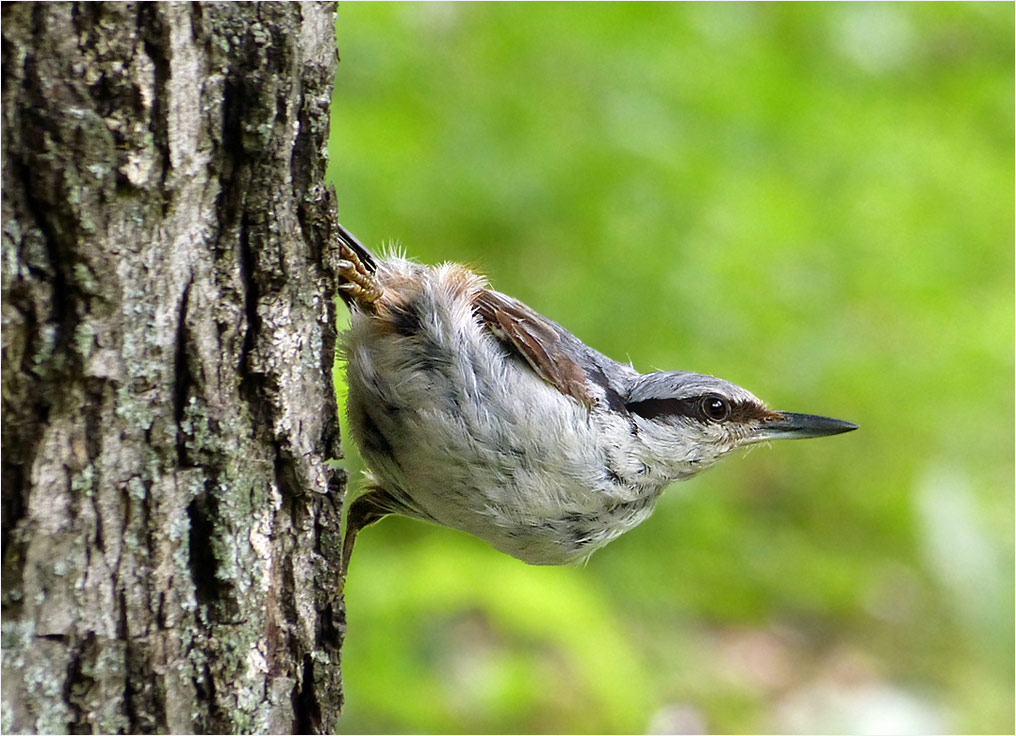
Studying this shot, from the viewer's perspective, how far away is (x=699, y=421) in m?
3.49

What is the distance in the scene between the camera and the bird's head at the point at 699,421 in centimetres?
335

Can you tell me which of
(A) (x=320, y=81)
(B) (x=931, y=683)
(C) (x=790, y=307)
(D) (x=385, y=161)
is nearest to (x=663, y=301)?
(C) (x=790, y=307)

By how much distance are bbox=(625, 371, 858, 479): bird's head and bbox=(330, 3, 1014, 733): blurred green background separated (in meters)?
0.76

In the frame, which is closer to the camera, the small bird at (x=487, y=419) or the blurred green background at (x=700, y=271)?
the small bird at (x=487, y=419)

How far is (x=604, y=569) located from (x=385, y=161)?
7.91 feet

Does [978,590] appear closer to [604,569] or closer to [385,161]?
[604,569]

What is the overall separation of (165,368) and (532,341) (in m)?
1.39

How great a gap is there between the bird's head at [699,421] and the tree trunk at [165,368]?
1.40 metres

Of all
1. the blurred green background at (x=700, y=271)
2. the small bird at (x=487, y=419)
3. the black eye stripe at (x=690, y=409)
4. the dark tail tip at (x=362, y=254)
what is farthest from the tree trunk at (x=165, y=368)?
the black eye stripe at (x=690, y=409)

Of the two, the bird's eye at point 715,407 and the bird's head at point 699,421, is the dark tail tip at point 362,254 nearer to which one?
the bird's head at point 699,421

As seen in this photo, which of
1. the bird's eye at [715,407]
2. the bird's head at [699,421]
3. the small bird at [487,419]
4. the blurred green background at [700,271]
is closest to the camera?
the small bird at [487,419]

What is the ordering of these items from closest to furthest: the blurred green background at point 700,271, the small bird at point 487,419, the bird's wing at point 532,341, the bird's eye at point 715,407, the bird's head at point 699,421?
the small bird at point 487,419 < the bird's wing at point 532,341 < the bird's head at point 699,421 < the bird's eye at point 715,407 < the blurred green background at point 700,271

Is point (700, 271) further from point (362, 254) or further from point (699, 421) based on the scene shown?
point (362, 254)

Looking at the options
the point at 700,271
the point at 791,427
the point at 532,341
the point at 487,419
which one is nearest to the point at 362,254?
the point at 532,341
